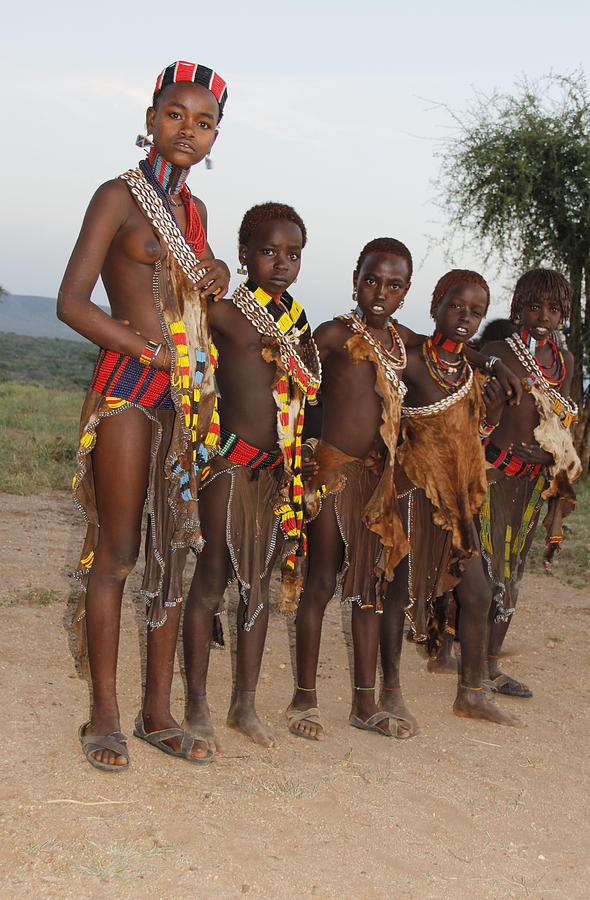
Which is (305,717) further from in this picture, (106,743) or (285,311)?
(285,311)

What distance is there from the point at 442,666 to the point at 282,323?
218cm

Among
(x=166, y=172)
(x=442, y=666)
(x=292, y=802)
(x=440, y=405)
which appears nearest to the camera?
(x=292, y=802)

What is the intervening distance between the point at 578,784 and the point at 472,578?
103cm

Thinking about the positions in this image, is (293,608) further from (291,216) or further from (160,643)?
(291,216)

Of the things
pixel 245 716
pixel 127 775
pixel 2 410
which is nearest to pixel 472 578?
pixel 245 716

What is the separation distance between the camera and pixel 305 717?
3578mm

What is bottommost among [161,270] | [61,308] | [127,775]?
[127,775]

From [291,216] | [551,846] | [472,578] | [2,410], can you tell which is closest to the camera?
[551,846]

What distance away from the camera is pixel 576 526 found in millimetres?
8773

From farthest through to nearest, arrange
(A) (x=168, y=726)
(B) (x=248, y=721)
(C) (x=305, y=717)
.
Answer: (C) (x=305, y=717) → (B) (x=248, y=721) → (A) (x=168, y=726)

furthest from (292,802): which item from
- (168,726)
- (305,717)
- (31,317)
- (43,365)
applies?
(31,317)

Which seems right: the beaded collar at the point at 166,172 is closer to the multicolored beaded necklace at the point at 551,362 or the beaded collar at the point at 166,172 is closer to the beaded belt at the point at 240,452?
the beaded belt at the point at 240,452

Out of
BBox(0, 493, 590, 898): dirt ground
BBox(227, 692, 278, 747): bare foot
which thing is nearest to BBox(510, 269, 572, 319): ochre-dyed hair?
BBox(0, 493, 590, 898): dirt ground

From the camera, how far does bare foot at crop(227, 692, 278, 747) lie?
133 inches
